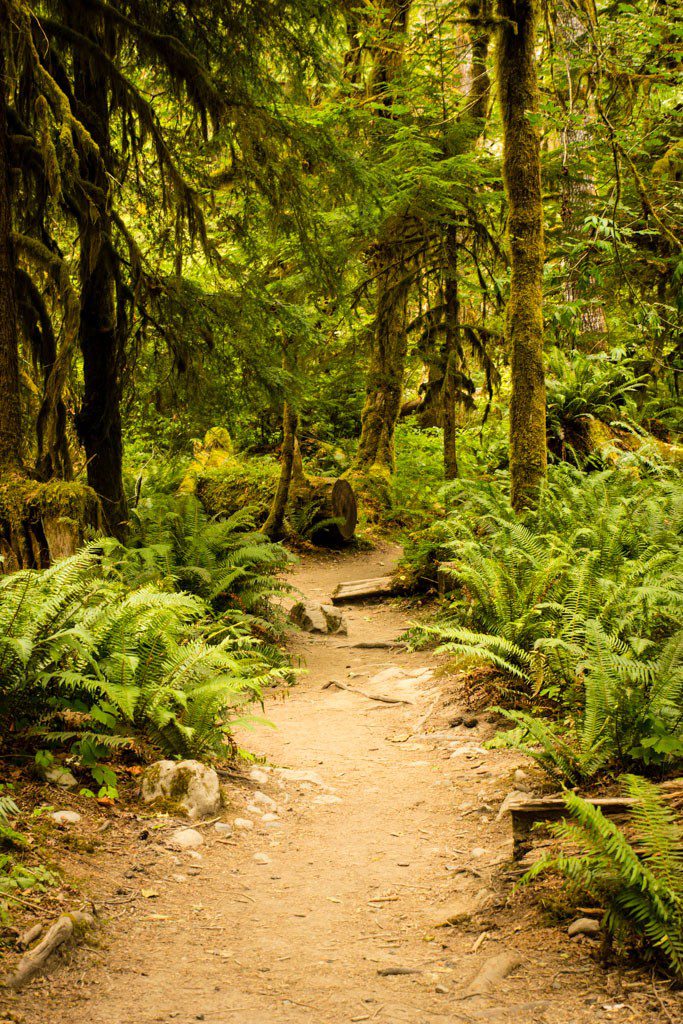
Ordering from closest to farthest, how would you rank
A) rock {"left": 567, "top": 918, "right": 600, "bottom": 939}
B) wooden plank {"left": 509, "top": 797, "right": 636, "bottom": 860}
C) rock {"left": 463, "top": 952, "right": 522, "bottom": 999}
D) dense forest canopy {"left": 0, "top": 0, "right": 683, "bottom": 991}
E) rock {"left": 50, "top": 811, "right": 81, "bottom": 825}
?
rock {"left": 463, "top": 952, "right": 522, "bottom": 999}
rock {"left": 567, "top": 918, "right": 600, "bottom": 939}
wooden plank {"left": 509, "top": 797, "right": 636, "bottom": 860}
rock {"left": 50, "top": 811, "right": 81, "bottom": 825}
dense forest canopy {"left": 0, "top": 0, "right": 683, "bottom": 991}

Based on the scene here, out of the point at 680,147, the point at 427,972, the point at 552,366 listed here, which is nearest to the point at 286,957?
the point at 427,972

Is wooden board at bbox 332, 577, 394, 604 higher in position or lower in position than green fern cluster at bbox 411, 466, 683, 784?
lower

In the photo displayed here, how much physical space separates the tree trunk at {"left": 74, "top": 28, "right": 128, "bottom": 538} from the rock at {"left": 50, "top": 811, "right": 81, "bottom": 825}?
173 inches

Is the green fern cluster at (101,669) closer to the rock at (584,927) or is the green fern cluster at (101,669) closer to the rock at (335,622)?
the rock at (584,927)

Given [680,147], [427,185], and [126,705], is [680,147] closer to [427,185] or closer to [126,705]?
[427,185]

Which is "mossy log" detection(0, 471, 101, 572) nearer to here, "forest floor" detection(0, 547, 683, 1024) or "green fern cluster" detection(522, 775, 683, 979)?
"forest floor" detection(0, 547, 683, 1024)

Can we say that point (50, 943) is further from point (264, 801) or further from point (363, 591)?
point (363, 591)

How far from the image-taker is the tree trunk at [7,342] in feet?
18.5

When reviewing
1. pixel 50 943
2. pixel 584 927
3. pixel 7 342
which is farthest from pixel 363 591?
pixel 50 943

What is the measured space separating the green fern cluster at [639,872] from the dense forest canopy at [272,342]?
0.06 feet

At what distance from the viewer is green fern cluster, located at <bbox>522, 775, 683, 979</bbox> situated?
247 centimetres

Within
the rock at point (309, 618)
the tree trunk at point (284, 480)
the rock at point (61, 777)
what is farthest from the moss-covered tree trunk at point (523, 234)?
the rock at point (61, 777)

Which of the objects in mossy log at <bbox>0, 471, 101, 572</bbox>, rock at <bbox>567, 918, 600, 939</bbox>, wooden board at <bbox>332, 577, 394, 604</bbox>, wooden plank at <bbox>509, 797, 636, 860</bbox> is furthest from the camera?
wooden board at <bbox>332, 577, 394, 604</bbox>

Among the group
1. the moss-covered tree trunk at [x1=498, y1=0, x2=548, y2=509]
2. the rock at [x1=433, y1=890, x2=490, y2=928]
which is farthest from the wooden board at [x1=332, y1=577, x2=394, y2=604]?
the rock at [x1=433, y1=890, x2=490, y2=928]
